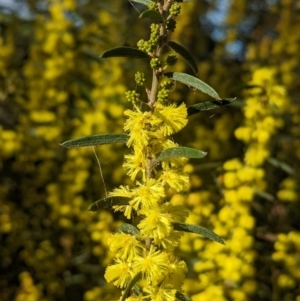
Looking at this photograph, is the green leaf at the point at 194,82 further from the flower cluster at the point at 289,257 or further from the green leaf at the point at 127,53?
the flower cluster at the point at 289,257

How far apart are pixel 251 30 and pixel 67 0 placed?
2.06 m

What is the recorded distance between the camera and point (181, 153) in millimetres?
1229

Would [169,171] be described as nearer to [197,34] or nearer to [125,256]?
[125,256]

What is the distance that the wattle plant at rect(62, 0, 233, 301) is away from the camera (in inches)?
49.3

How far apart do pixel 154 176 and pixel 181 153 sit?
0.10 m

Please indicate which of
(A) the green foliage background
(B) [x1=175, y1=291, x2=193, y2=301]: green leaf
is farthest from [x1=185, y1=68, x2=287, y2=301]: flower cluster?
(B) [x1=175, y1=291, x2=193, y2=301]: green leaf

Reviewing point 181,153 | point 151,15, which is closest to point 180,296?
point 181,153

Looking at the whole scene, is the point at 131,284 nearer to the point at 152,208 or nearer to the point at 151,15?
the point at 152,208

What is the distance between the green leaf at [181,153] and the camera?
1.21 metres

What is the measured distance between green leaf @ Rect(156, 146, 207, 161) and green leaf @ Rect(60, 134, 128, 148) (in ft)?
0.30

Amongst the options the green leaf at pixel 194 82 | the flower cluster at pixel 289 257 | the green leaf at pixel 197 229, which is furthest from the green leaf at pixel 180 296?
the flower cluster at pixel 289 257

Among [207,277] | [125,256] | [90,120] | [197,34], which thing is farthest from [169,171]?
[197,34]

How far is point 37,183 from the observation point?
10.3ft

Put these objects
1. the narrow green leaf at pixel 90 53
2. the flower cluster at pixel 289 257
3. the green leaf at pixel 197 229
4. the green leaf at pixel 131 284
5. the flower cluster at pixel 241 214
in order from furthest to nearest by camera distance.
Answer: the narrow green leaf at pixel 90 53 → the flower cluster at pixel 289 257 → the flower cluster at pixel 241 214 → the green leaf at pixel 197 229 → the green leaf at pixel 131 284
